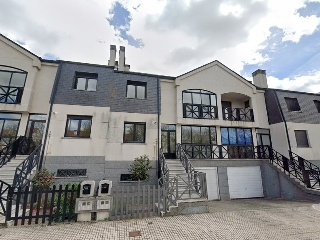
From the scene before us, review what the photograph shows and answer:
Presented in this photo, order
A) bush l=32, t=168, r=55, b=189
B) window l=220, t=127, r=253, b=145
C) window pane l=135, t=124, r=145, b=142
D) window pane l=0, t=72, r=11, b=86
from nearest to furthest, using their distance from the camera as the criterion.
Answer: bush l=32, t=168, r=55, b=189, window pane l=0, t=72, r=11, b=86, window pane l=135, t=124, r=145, b=142, window l=220, t=127, r=253, b=145

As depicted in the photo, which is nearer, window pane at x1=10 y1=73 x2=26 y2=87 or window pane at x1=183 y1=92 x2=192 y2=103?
window pane at x1=10 y1=73 x2=26 y2=87

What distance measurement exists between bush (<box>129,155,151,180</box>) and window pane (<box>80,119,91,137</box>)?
3978 millimetres

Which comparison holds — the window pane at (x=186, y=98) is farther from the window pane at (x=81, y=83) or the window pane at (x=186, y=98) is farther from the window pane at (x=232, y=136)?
the window pane at (x=81, y=83)

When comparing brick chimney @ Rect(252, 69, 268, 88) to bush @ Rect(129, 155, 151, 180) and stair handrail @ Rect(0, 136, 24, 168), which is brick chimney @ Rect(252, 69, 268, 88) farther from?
stair handrail @ Rect(0, 136, 24, 168)

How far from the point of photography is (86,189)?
7035mm

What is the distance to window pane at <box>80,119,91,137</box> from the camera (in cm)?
1209

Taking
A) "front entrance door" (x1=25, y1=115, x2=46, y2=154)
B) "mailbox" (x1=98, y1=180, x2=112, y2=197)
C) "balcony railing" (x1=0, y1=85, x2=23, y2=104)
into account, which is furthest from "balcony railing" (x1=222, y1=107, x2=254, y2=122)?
"balcony railing" (x1=0, y1=85, x2=23, y2=104)

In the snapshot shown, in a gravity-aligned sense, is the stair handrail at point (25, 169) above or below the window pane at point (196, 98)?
below

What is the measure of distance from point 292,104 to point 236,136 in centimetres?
754

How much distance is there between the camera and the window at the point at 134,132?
12.8m

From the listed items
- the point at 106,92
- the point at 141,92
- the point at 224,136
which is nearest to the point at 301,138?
the point at 224,136

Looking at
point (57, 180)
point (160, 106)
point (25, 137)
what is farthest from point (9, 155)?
point (160, 106)

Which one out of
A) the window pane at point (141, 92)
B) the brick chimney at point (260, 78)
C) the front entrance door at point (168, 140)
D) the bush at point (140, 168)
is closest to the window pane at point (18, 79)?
the window pane at point (141, 92)

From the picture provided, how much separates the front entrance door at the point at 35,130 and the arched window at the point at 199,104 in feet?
36.1
